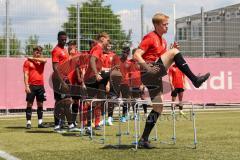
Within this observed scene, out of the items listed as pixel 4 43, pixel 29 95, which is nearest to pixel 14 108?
pixel 4 43

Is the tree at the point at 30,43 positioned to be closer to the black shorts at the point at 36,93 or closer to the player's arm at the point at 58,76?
the black shorts at the point at 36,93

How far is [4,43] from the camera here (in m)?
19.5

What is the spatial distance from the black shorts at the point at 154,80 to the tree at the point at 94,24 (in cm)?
1134

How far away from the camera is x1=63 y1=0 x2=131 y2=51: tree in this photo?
2039cm

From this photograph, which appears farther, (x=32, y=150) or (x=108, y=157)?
(x=32, y=150)

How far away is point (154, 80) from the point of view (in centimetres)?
874

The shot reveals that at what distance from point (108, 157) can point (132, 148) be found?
Result: 114 centimetres

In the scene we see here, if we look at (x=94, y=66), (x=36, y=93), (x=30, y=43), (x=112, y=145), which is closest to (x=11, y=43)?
(x=30, y=43)

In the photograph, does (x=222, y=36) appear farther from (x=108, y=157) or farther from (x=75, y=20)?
(x=108, y=157)

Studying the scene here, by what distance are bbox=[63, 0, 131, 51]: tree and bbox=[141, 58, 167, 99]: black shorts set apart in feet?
37.2

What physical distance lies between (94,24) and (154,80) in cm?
1240

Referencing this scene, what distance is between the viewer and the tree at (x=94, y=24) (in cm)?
2039

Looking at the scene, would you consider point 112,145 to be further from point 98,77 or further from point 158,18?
point 158,18

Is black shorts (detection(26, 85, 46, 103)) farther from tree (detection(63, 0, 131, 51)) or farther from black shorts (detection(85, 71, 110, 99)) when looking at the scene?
tree (detection(63, 0, 131, 51))
